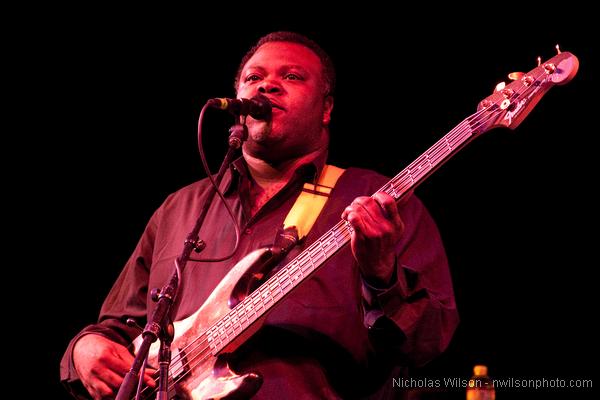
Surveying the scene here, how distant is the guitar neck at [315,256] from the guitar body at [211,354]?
4 cm

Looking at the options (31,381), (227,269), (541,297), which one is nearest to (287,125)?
(227,269)

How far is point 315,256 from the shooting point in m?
2.81

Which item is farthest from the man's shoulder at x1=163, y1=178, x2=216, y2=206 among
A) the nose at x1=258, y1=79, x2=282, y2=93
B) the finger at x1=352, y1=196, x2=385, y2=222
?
the finger at x1=352, y1=196, x2=385, y2=222

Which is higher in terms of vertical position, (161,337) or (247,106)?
(247,106)

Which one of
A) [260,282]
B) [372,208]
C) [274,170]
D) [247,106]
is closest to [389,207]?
[372,208]

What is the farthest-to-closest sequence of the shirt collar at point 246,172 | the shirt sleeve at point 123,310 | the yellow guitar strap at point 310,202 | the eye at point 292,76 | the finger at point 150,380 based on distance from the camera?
the eye at point 292,76 < the shirt collar at point 246,172 < the shirt sleeve at point 123,310 < the yellow guitar strap at point 310,202 < the finger at point 150,380

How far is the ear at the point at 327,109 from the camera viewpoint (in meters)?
3.86

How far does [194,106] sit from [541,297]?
2.30 meters

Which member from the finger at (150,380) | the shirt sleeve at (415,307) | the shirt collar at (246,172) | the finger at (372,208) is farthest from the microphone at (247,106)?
the finger at (150,380)

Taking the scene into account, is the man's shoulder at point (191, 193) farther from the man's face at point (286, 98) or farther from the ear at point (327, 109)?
the ear at point (327, 109)

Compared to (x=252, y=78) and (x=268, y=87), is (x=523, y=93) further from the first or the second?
(x=252, y=78)

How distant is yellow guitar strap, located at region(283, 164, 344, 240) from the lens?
3156 millimetres

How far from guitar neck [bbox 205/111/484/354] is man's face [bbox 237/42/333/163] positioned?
0.80 m

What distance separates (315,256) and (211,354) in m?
0.51
